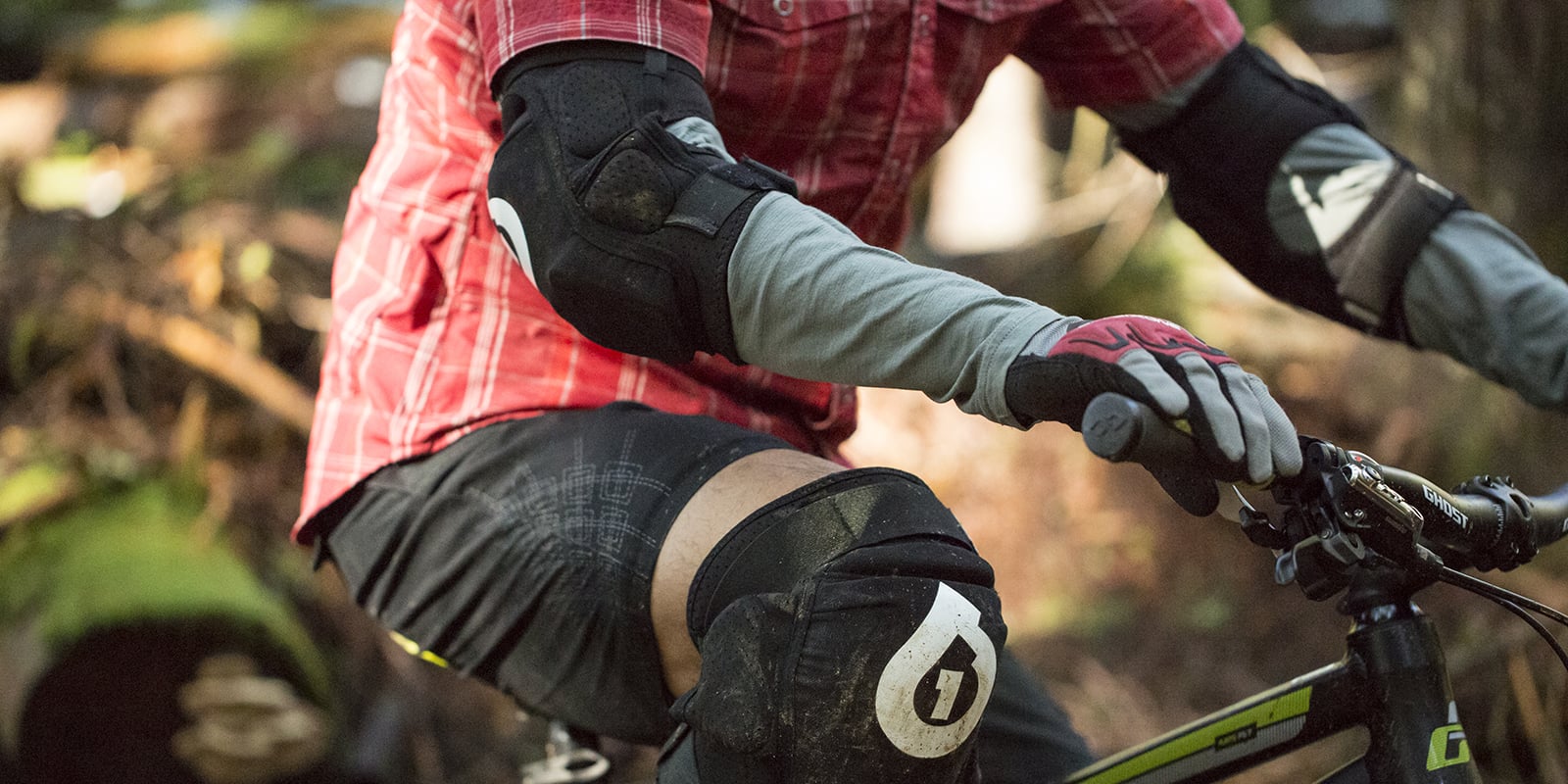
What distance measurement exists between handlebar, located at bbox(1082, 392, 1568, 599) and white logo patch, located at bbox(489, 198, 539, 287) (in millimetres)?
629

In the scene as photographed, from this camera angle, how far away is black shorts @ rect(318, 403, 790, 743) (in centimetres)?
143

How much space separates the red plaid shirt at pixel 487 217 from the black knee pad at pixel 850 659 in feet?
1.70

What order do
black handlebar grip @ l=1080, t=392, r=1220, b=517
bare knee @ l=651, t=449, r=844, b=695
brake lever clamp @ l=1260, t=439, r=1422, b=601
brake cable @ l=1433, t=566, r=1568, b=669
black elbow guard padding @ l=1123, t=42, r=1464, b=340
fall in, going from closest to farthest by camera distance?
black handlebar grip @ l=1080, t=392, r=1220, b=517
brake lever clamp @ l=1260, t=439, r=1422, b=601
brake cable @ l=1433, t=566, r=1568, b=669
bare knee @ l=651, t=449, r=844, b=695
black elbow guard padding @ l=1123, t=42, r=1464, b=340

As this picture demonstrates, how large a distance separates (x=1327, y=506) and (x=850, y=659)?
0.44 metres

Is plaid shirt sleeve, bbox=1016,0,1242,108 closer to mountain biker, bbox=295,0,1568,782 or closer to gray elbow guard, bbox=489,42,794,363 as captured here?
mountain biker, bbox=295,0,1568,782

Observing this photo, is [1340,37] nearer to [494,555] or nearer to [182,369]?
[182,369]

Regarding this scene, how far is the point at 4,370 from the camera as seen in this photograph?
12.0 feet

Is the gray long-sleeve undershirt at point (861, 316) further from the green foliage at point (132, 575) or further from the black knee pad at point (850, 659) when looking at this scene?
the green foliage at point (132, 575)

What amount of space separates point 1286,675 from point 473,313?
3.07 metres

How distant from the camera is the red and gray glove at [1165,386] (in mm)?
1056

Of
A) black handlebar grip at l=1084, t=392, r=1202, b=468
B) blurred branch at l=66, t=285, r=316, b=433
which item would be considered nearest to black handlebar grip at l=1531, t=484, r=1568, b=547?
black handlebar grip at l=1084, t=392, r=1202, b=468

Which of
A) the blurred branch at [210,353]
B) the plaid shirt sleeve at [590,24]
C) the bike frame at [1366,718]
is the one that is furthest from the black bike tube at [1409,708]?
the blurred branch at [210,353]

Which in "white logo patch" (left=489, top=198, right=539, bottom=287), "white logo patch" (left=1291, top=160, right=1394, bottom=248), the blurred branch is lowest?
the blurred branch

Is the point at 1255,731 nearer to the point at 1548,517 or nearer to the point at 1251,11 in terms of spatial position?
the point at 1548,517
